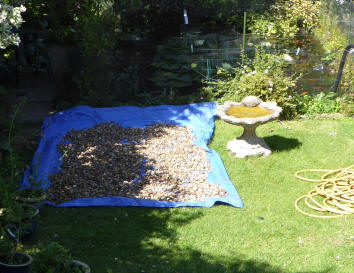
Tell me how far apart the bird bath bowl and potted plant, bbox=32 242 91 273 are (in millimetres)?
3380

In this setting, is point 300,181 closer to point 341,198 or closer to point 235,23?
point 341,198

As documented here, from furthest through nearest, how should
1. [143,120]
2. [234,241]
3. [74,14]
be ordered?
1. [74,14]
2. [143,120]
3. [234,241]

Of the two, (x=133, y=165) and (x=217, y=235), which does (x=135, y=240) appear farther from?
(x=133, y=165)

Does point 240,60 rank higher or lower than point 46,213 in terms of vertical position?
higher

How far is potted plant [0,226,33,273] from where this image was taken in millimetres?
3501

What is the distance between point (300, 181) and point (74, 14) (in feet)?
16.3

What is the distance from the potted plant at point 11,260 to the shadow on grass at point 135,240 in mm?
742

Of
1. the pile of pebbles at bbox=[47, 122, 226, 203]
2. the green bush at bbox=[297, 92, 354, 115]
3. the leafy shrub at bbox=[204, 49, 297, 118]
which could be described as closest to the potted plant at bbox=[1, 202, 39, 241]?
the pile of pebbles at bbox=[47, 122, 226, 203]

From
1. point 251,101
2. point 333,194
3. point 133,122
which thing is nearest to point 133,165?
point 133,122

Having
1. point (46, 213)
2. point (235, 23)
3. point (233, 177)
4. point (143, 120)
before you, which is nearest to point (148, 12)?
point (235, 23)

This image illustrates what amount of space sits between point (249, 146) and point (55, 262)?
365 centimetres

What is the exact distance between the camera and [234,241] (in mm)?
4754

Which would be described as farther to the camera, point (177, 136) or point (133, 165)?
point (177, 136)

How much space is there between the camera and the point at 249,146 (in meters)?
6.66
